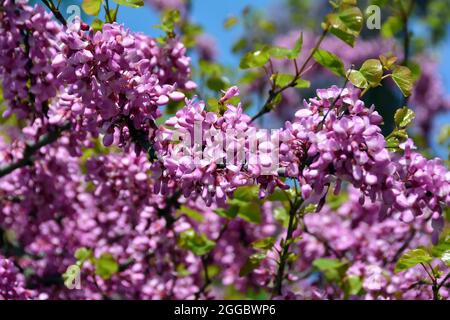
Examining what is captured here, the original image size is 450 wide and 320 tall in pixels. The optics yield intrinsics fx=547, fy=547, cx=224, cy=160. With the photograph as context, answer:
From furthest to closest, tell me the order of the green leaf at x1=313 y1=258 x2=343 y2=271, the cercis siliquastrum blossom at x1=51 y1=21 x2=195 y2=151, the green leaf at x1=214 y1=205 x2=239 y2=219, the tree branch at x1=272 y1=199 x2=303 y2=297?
1. the green leaf at x1=313 y1=258 x2=343 y2=271
2. the green leaf at x1=214 y1=205 x2=239 y2=219
3. the tree branch at x1=272 y1=199 x2=303 y2=297
4. the cercis siliquastrum blossom at x1=51 y1=21 x2=195 y2=151

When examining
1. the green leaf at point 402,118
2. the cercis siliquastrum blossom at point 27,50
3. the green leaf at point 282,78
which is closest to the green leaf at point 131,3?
the cercis siliquastrum blossom at point 27,50

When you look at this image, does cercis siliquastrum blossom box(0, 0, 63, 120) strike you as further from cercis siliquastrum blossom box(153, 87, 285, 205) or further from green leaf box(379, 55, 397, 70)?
green leaf box(379, 55, 397, 70)

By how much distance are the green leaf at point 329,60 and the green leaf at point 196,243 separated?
1080 mm

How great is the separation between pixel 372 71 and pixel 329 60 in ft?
1.10

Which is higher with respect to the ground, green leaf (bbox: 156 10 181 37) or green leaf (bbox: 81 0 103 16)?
green leaf (bbox: 156 10 181 37)

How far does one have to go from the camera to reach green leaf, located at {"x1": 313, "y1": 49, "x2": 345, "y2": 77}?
2.12m

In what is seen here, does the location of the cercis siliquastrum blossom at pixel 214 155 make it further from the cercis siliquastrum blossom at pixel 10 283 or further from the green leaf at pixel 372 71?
the cercis siliquastrum blossom at pixel 10 283

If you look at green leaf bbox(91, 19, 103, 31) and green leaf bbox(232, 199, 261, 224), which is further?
green leaf bbox(232, 199, 261, 224)

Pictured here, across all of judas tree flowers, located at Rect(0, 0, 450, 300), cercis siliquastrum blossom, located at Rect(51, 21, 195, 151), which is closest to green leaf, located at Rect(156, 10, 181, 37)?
judas tree flowers, located at Rect(0, 0, 450, 300)

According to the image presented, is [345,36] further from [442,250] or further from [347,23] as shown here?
[442,250]

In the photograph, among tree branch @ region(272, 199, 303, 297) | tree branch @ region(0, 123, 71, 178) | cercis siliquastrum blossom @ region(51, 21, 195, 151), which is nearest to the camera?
cercis siliquastrum blossom @ region(51, 21, 195, 151)

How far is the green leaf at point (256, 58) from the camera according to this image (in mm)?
2363

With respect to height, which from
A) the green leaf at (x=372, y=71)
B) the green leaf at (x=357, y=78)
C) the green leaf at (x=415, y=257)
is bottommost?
the green leaf at (x=415, y=257)
